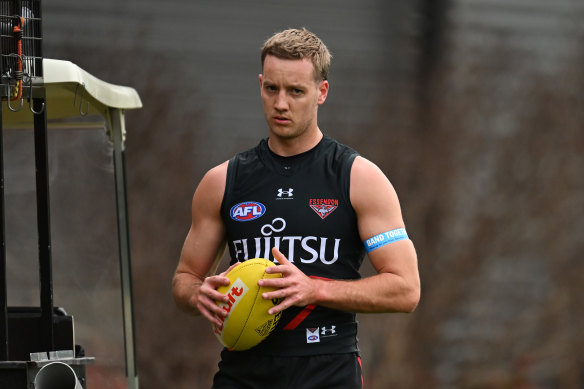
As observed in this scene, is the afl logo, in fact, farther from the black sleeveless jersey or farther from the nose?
the nose

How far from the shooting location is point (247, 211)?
4.88 meters

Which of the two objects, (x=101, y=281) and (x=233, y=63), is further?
(x=233, y=63)

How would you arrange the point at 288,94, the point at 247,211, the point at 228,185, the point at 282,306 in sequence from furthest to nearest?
the point at 228,185 → the point at 247,211 → the point at 288,94 → the point at 282,306

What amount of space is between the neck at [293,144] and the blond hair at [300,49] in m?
0.27

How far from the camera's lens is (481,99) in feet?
47.8

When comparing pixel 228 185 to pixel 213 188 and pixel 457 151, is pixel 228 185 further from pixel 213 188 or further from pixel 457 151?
pixel 457 151

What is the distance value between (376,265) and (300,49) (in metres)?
0.96

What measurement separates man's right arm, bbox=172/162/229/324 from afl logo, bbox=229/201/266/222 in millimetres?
115

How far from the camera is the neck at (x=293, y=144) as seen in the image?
195 inches

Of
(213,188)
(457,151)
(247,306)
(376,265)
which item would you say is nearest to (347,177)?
(376,265)

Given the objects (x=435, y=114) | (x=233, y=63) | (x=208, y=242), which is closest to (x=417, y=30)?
(x=435, y=114)

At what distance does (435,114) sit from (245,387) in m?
10.1

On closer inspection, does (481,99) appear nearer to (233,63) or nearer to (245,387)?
(233,63)

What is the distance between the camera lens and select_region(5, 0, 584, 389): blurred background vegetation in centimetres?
1391
